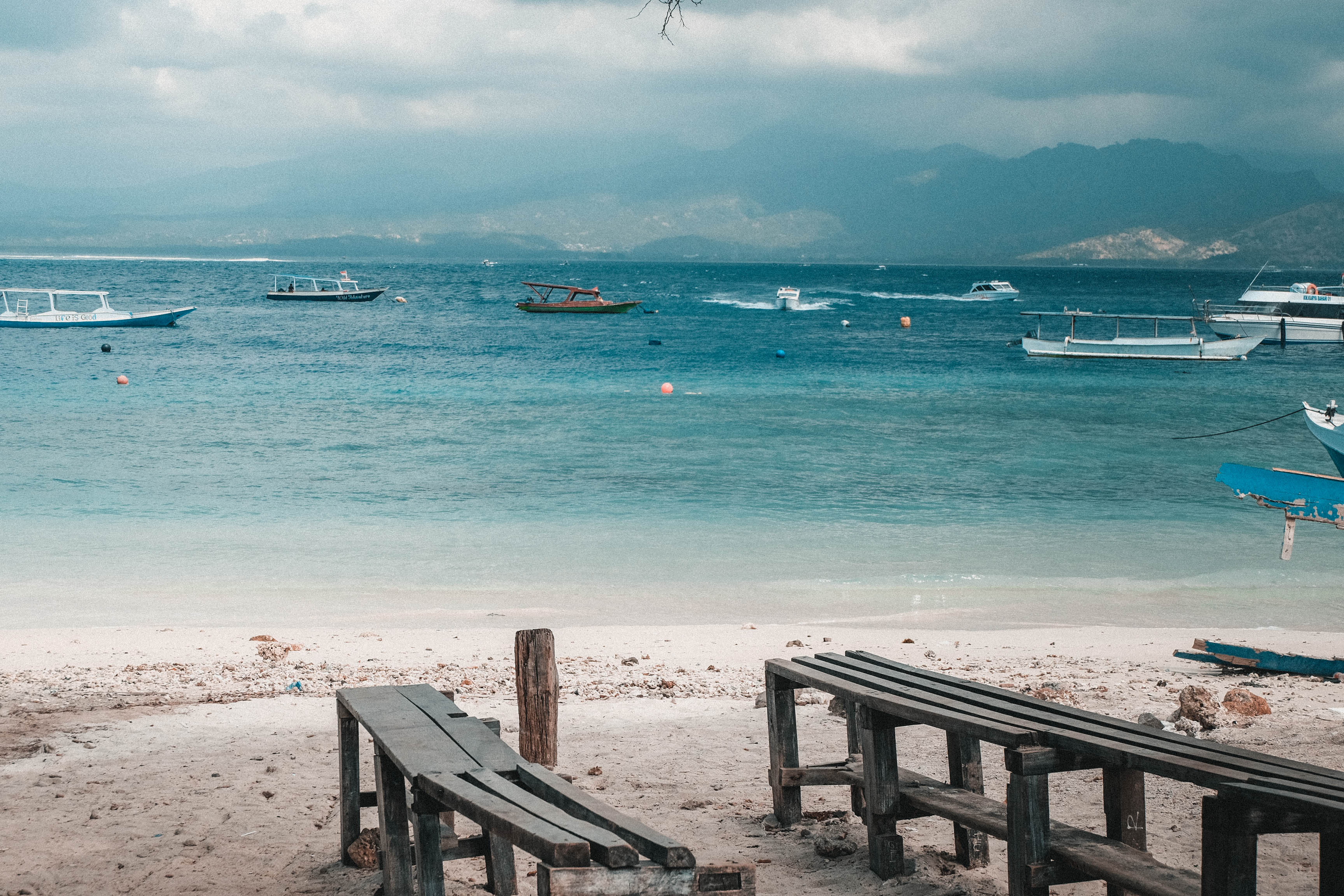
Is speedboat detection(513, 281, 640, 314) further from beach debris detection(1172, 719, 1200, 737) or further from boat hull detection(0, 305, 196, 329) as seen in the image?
beach debris detection(1172, 719, 1200, 737)

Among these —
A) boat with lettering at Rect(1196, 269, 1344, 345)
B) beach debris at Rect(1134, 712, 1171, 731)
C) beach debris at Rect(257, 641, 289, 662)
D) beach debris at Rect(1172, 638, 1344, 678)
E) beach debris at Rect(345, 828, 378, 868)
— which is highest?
boat with lettering at Rect(1196, 269, 1344, 345)

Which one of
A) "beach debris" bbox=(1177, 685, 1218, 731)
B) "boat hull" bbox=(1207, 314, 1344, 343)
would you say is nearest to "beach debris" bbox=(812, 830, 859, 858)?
"beach debris" bbox=(1177, 685, 1218, 731)

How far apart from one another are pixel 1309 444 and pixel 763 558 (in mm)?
17688

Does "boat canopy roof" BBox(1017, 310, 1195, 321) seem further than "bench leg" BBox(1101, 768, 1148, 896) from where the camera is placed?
Yes

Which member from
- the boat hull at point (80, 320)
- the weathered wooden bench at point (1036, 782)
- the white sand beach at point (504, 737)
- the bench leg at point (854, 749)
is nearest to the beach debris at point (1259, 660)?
the white sand beach at point (504, 737)

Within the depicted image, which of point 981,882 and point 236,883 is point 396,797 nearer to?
point 236,883

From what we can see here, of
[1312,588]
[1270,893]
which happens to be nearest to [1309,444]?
[1312,588]

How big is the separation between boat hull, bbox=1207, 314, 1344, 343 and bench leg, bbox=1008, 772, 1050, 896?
2209 inches

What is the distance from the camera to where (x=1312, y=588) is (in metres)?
12.5

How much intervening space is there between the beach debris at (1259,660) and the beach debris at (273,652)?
7.40m

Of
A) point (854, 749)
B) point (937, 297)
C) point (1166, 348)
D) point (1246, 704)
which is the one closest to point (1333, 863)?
point (854, 749)

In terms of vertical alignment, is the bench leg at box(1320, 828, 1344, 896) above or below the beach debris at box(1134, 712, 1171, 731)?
above

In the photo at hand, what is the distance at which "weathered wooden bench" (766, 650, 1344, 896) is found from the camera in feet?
10.1

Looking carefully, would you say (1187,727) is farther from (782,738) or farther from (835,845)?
(782,738)
